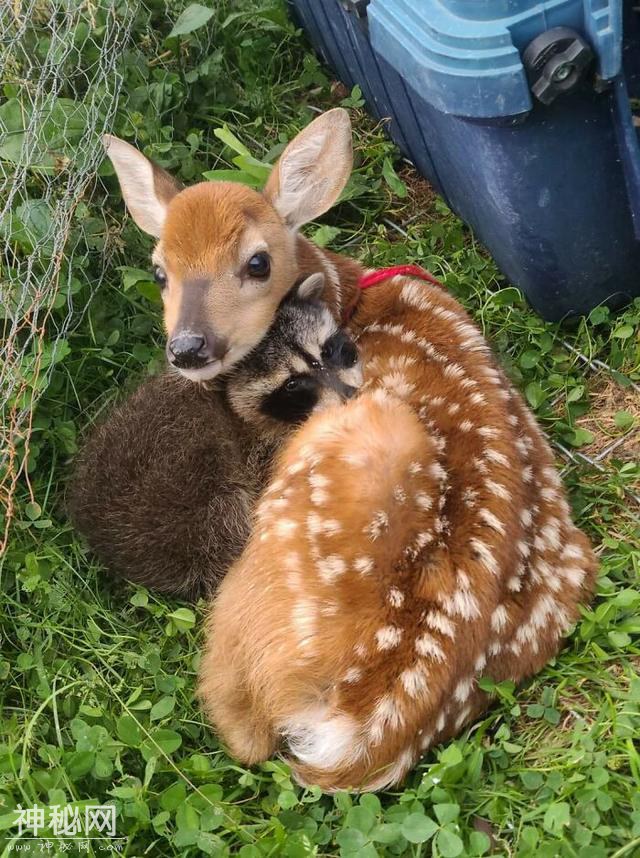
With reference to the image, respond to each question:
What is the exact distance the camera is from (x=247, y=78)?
14.1ft

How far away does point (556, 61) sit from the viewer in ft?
8.49

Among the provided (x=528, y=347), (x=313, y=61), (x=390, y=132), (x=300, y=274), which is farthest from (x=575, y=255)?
(x=313, y=61)

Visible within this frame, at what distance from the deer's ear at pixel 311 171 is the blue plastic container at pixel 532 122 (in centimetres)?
26

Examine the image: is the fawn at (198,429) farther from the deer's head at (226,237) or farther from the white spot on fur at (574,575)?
the white spot on fur at (574,575)

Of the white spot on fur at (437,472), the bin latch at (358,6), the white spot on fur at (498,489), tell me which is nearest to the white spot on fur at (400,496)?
the white spot on fur at (437,472)

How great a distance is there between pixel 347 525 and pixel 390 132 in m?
2.13

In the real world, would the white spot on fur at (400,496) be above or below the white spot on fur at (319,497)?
above

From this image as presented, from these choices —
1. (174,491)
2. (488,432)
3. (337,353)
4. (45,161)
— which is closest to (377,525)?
(488,432)

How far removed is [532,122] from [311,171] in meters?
0.71

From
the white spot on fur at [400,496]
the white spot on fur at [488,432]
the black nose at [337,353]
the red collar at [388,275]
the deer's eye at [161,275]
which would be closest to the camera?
the white spot on fur at [400,496]

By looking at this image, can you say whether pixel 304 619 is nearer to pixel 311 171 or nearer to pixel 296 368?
pixel 296 368

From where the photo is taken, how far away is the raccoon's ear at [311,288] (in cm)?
301

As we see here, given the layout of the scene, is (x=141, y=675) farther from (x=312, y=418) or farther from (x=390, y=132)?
(x=390, y=132)

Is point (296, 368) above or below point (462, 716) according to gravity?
above
